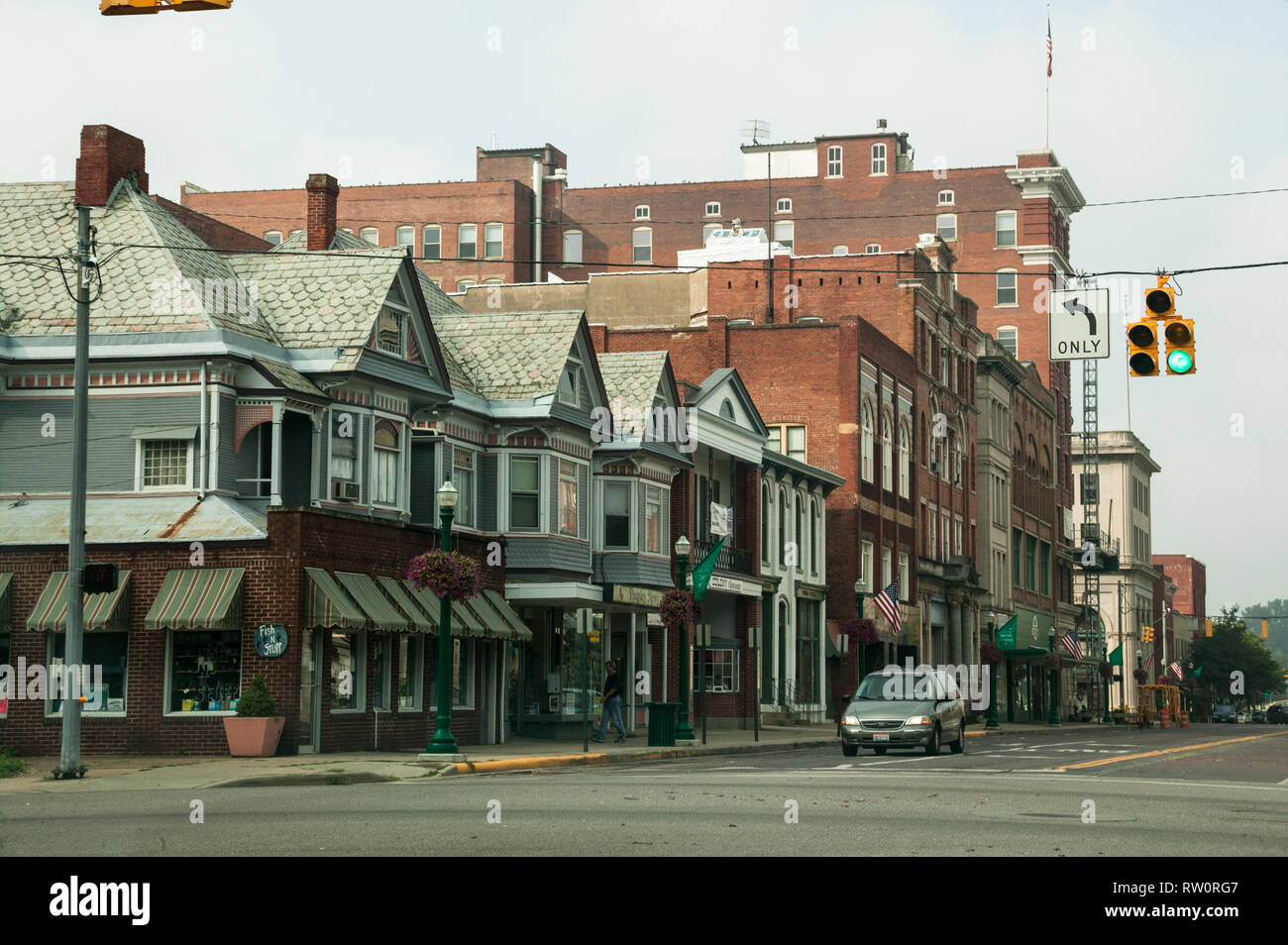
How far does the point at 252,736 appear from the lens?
95.2 feet

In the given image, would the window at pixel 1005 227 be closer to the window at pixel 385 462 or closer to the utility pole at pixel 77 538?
the window at pixel 385 462

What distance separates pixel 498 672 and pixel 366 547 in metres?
6.27

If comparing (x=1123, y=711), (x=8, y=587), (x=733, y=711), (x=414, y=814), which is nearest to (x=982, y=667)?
(x=1123, y=711)

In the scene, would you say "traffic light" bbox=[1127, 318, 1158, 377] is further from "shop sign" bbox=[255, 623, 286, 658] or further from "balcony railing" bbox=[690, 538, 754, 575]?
"balcony railing" bbox=[690, 538, 754, 575]

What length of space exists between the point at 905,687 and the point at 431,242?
5898 centimetres

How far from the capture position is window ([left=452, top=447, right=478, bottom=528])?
38.5 metres

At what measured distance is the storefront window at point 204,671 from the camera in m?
30.0

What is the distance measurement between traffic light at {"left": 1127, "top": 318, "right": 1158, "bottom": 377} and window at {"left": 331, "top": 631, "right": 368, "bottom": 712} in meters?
15.5

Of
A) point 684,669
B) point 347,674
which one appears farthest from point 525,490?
point 347,674

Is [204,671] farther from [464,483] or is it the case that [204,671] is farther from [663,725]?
[464,483]

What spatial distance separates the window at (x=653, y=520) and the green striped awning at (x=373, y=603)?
12.3 m

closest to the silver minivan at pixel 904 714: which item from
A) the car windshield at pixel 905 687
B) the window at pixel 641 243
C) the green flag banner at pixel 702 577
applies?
the car windshield at pixel 905 687

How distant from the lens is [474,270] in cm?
8775
